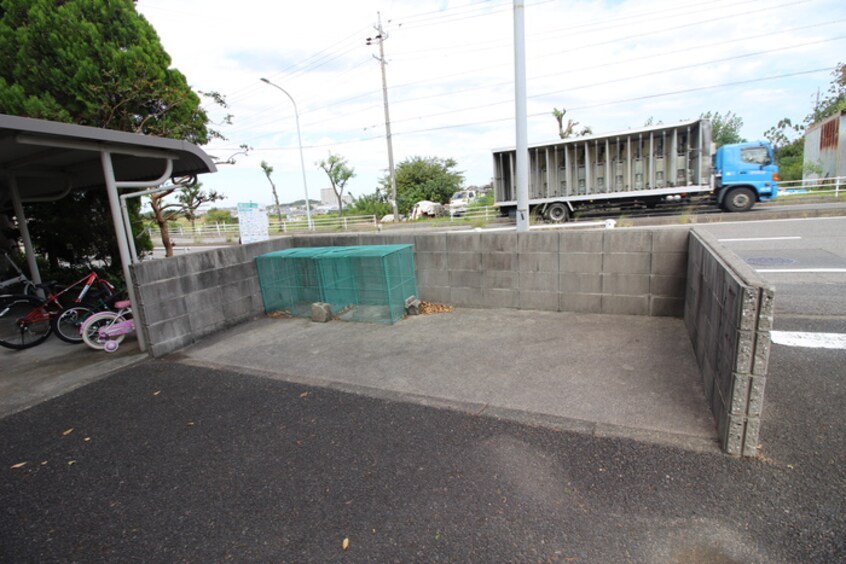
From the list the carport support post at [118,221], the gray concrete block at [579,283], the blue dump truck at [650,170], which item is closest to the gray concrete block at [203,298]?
the carport support post at [118,221]

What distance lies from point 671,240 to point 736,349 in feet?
9.73

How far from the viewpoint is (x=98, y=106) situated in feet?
25.5

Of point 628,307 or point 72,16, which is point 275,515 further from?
point 72,16

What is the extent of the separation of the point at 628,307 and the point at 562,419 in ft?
9.45

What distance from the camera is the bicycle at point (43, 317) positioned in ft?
19.4

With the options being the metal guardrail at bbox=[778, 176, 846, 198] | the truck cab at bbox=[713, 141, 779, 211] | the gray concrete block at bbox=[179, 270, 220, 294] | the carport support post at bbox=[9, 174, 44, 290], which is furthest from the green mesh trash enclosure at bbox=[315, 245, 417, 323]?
the metal guardrail at bbox=[778, 176, 846, 198]

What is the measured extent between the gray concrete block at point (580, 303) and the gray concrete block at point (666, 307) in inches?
24.3

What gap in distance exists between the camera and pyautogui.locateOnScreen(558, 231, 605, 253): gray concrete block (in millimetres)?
5516

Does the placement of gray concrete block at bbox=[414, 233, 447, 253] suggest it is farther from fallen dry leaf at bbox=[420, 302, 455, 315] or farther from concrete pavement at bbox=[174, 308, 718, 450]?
concrete pavement at bbox=[174, 308, 718, 450]

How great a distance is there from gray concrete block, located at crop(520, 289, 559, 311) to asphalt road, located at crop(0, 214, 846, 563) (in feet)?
8.25

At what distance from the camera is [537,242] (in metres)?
5.88

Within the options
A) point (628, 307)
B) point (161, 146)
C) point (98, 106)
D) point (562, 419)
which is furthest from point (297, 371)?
point (98, 106)

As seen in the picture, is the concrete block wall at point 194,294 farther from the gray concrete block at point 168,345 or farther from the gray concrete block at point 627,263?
the gray concrete block at point 627,263

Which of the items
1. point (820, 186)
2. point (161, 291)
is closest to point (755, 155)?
point (820, 186)
